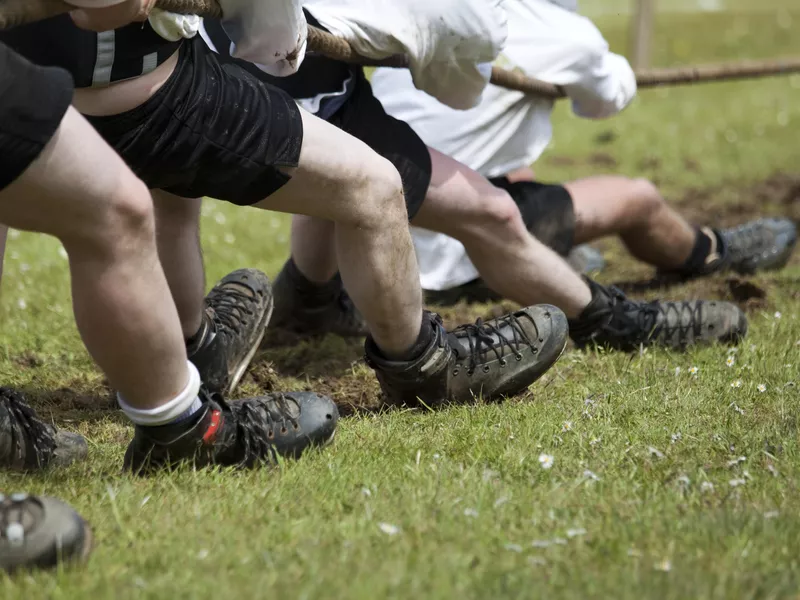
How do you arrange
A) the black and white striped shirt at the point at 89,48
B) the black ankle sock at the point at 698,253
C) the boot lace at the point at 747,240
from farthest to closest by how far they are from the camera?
the boot lace at the point at 747,240 → the black ankle sock at the point at 698,253 → the black and white striped shirt at the point at 89,48

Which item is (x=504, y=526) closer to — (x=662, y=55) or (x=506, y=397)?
(x=506, y=397)

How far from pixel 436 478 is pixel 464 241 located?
1333 mm

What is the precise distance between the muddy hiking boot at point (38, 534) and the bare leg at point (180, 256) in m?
1.39

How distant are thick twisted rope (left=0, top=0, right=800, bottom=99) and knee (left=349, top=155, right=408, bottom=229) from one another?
0.53 meters

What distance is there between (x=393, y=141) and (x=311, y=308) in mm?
1113

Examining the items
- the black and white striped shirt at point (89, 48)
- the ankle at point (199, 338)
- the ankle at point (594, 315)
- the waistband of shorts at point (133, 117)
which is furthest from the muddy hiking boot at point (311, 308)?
the black and white striped shirt at point (89, 48)

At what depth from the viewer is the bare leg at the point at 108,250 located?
6.97 feet

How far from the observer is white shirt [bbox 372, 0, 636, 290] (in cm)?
432

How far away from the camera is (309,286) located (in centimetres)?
431

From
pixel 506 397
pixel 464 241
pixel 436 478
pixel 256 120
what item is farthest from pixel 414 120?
pixel 436 478

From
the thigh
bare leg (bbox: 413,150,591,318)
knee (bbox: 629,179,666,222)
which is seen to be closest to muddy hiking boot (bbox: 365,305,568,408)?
bare leg (bbox: 413,150,591,318)

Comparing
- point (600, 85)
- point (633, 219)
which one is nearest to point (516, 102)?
point (600, 85)

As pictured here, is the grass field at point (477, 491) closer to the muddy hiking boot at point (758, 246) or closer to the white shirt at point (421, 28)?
the muddy hiking boot at point (758, 246)

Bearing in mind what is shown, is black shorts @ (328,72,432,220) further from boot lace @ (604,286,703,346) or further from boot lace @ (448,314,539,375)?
boot lace @ (604,286,703,346)
